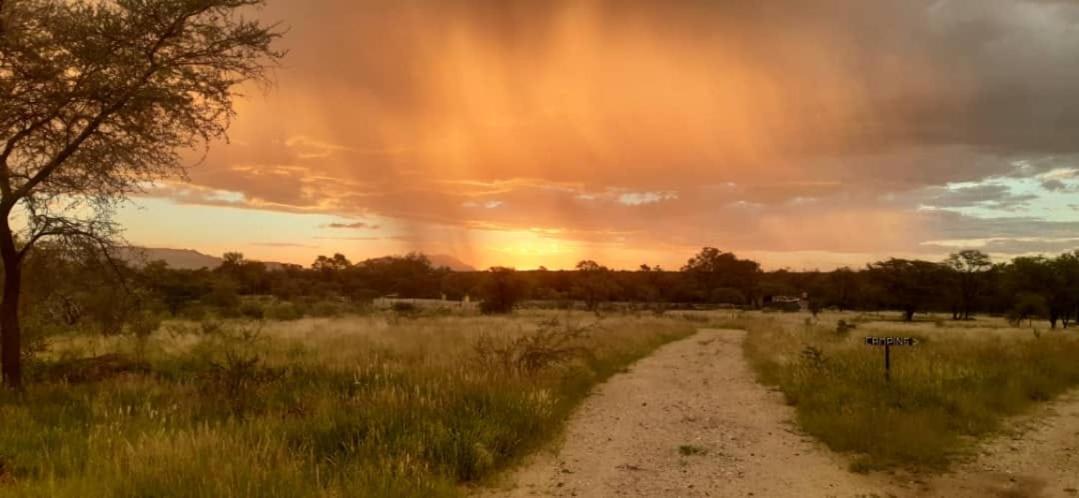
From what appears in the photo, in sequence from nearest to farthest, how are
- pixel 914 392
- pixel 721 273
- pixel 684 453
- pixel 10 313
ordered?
1. pixel 684 453
2. pixel 10 313
3. pixel 914 392
4. pixel 721 273

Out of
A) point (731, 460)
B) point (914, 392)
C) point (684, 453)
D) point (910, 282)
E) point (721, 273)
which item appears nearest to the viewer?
point (731, 460)

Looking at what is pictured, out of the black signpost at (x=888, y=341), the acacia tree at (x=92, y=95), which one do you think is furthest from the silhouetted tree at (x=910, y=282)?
the acacia tree at (x=92, y=95)

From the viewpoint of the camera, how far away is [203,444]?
22.5ft

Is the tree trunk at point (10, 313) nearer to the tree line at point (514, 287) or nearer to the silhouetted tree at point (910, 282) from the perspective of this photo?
the tree line at point (514, 287)

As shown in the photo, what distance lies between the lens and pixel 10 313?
438 inches

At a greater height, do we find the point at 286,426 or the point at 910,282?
the point at 910,282

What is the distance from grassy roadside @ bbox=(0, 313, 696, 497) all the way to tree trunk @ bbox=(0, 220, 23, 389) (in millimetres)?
420

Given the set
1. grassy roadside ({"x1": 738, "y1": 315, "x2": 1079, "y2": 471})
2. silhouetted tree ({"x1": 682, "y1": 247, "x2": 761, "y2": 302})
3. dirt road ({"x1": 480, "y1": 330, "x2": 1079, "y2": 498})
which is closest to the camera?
dirt road ({"x1": 480, "y1": 330, "x2": 1079, "y2": 498})

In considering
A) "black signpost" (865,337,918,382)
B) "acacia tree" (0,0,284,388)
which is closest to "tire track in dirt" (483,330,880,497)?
"black signpost" (865,337,918,382)

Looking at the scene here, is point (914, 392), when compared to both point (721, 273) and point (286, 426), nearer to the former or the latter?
point (286, 426)

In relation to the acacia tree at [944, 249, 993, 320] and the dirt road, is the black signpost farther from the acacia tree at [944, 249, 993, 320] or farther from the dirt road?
the acacia tree at [944, 249, 993, 320]

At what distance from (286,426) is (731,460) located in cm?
573

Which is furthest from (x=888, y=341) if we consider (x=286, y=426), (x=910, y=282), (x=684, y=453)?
(x=910, y=282)

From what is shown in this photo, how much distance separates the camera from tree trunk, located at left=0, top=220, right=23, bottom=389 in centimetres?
1107
